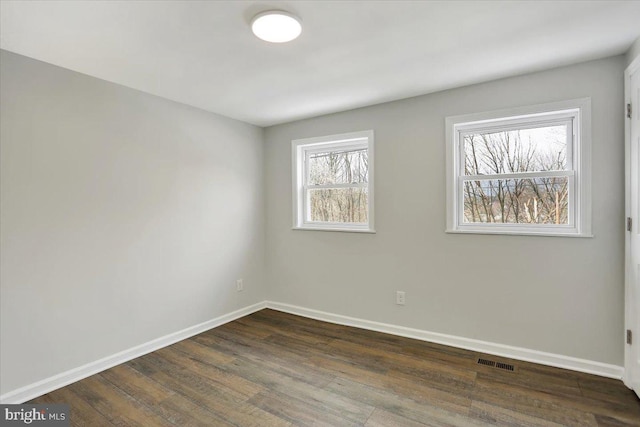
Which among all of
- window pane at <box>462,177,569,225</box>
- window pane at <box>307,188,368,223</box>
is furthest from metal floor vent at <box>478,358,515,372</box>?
window pane at <box>307,188,368,223</box>

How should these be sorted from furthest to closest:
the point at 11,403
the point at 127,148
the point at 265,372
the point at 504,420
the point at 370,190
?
the point at 370,190
the point at 127,148
the point at 265,372
the point at 11,403
the point at 504,420

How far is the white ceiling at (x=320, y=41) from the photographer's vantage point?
1733 millimetres

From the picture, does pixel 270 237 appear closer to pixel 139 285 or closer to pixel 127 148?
pixel 139 285

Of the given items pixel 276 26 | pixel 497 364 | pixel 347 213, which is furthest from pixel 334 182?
pixel 497 364

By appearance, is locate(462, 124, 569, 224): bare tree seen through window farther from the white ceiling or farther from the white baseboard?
the white baseboard

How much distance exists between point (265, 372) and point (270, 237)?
6.31 feet

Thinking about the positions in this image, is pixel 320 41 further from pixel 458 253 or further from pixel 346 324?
pixel 346 324

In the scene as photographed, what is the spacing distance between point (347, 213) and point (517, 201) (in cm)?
169

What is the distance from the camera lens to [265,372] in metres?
2.53

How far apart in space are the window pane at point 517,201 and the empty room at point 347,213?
0.8 inches

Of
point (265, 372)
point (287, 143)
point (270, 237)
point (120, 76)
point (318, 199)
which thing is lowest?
point (265, 372)

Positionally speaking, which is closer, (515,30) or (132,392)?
(515,30)

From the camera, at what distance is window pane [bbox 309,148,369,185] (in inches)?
142

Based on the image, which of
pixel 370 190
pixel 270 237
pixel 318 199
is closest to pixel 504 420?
pixel 370 190
